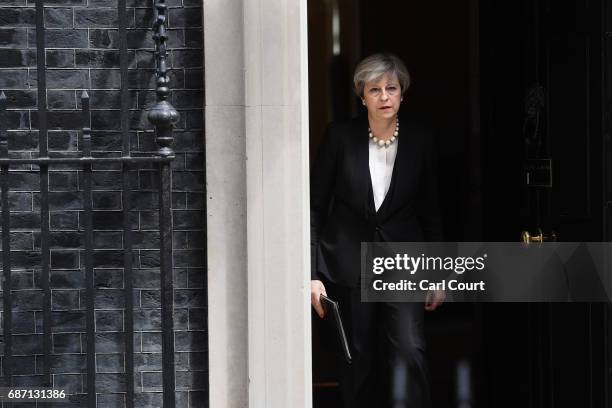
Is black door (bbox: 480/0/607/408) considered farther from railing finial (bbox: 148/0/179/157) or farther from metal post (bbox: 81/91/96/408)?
metal post (bbox: 81/91/96/408)

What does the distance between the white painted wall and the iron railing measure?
21 cm

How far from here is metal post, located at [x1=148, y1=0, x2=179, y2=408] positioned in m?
4.17

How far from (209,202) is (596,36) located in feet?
7.22

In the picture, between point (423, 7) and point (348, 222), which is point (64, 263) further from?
point (423, 7)

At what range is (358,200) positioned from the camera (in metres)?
5.27

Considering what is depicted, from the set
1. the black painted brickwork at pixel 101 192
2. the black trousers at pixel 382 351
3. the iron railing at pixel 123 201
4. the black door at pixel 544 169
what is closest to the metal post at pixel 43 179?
the iron railing at pixel 123 201

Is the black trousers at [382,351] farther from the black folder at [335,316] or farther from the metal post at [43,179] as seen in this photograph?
the metal post at [43,179]

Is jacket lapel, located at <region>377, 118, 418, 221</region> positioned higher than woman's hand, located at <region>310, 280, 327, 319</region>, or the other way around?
jacket lapel, located at <region>377, 118, 418, 221</region>

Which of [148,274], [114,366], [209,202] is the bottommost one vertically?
[114,366]

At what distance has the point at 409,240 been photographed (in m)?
5.30

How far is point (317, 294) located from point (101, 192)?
1401mm

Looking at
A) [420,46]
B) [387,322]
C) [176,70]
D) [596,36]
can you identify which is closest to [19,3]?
[176,70]

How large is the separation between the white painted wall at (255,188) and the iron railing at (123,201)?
21cm

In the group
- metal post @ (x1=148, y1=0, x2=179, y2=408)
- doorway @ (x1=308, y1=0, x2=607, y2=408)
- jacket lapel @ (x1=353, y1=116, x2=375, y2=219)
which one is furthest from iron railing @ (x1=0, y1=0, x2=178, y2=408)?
doorway @ (x1=308, y1=0, x2=607, y2=408)
